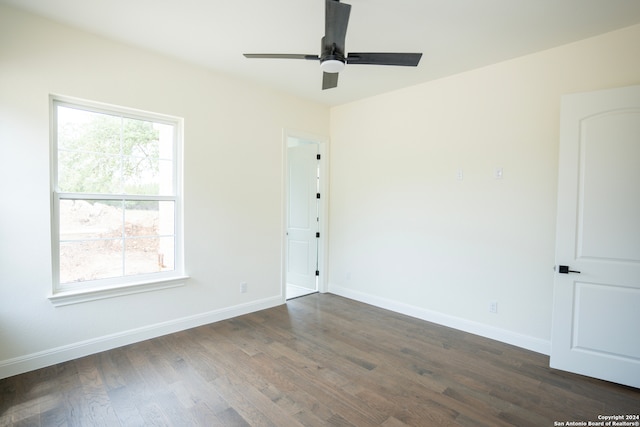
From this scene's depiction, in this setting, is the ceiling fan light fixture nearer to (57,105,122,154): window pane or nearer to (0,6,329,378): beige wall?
(0,6,329,378): beige wall

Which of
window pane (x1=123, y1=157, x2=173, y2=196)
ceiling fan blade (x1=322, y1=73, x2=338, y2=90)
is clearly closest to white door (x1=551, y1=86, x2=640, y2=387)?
ceiling fan blade (x1=322, y1=73, x2=338, y2=90)

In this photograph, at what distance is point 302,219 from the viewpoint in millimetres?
5047

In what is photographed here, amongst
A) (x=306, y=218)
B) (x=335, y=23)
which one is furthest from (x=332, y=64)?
(x=306, y=218)

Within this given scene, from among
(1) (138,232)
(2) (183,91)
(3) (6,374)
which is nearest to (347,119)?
(2) (183,91)

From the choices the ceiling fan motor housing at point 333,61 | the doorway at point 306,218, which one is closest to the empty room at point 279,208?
the ceiling fan motor housing at point 333,61

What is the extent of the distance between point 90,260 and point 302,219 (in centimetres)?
287

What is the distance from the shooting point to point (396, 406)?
214 cm

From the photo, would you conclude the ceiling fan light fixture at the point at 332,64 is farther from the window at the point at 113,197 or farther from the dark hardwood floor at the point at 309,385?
the dark hardwood floor at the point at 309,385

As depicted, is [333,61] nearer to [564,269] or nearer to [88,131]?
[88,131]

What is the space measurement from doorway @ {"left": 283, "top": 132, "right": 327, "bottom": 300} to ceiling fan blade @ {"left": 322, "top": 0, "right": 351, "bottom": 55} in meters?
2.63

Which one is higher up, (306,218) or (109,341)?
(306,218)

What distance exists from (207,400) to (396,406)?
4.32ft

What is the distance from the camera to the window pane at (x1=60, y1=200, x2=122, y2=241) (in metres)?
2.72

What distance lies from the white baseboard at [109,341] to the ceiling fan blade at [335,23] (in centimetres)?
299
